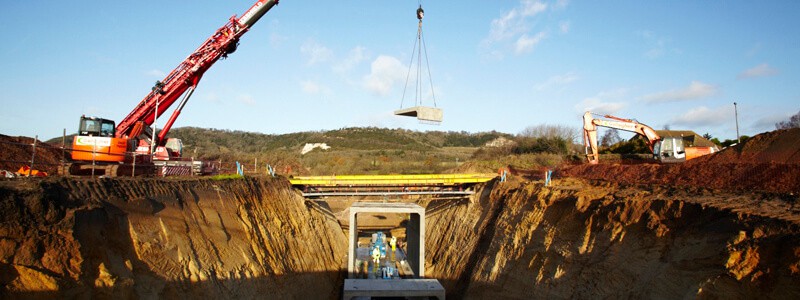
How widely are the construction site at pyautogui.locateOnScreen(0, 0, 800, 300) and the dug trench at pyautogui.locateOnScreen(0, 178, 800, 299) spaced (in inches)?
1.7

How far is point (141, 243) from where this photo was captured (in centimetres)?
1123

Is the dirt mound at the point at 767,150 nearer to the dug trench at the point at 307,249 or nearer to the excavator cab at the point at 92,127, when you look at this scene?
the dug trench at the point at 307,249

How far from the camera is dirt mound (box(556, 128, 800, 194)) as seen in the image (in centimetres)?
1554

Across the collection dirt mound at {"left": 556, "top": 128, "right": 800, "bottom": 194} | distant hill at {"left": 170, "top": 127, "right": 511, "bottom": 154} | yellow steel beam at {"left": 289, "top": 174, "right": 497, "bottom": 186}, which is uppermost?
distant hill at {"left": 170, "top": 127, "right": 511, "bottom": 154}

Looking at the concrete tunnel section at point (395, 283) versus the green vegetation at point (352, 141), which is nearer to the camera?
the concrete tunnel section at point (395, 283)

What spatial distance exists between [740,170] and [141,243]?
19.4 m

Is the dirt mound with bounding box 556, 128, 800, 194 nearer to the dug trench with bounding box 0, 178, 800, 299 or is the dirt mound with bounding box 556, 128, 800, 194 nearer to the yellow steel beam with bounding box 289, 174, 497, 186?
the dug trench with bounding box 0, 178, 800, 299

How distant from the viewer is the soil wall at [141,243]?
862cm

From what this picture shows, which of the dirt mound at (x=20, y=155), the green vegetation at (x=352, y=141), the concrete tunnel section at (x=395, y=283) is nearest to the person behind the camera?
the concrete tunnel section at (x=395, y=283)

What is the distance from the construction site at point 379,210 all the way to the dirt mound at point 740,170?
0.28 ft

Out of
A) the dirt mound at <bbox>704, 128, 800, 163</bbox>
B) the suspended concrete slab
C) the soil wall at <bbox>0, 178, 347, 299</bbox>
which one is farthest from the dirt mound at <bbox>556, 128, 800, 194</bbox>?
the soil wall at <bbox>0, 178, 347, 299</bbox>

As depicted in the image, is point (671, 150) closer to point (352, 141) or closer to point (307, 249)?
point (307, 249)

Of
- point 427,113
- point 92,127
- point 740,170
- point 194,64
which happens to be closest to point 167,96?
point 194,64

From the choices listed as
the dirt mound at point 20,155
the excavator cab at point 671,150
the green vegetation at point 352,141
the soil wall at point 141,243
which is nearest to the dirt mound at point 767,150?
the excavator cab at point 671,150
